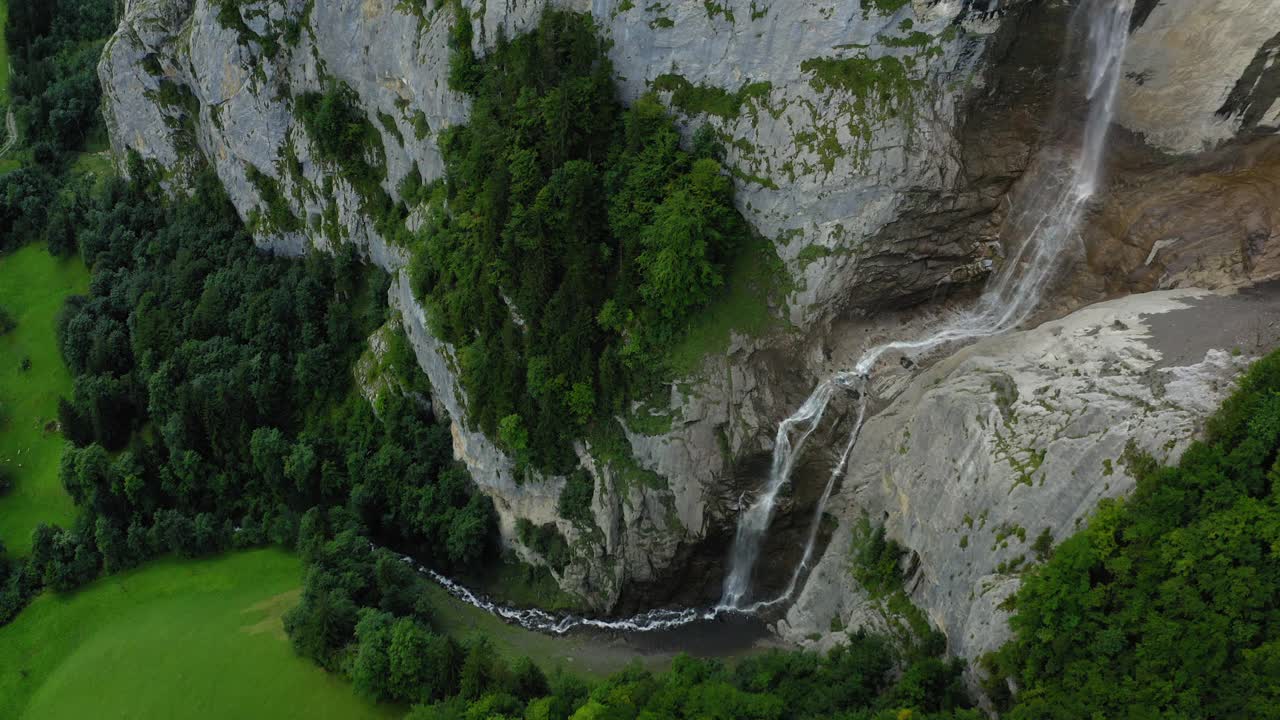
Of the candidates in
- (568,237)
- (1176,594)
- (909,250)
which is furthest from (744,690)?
(568,237)

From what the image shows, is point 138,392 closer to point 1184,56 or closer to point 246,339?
point 246,339

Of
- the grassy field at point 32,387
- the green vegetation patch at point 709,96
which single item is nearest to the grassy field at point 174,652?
the grassy field at point 32,387

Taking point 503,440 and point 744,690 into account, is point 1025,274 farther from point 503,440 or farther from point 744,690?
point 503,440

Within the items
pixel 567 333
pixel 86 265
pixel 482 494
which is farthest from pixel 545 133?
pixel 86 265

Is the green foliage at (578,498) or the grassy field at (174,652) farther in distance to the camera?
the green foliage at (578,498)

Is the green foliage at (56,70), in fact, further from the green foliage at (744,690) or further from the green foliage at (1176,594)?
the green foliage at (1176,594)

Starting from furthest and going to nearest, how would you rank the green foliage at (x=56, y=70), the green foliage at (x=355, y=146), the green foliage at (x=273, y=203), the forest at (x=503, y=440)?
the green foliage at (x=56, y=70) → the green foliage at (x=273, y=203) → the green foliage at (x=355, y=146) → the forest at (x=503, y=440)
